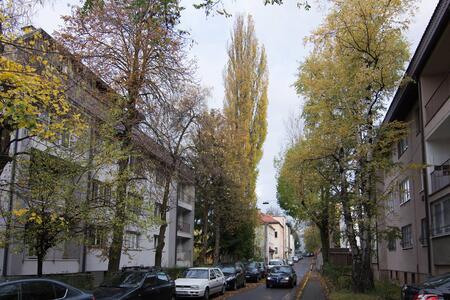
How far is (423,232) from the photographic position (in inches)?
866

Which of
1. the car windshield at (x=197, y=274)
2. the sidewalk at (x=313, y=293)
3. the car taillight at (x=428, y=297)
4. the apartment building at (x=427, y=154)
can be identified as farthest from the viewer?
the sidewalk at (x=313, y=293)

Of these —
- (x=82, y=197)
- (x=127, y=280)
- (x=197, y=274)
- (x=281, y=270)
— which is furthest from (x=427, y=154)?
(x=281, y=270)

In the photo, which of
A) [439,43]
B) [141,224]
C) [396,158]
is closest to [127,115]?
[141,224]

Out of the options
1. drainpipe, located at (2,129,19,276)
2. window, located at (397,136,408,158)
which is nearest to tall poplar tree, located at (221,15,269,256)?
window, located at (397,136,408,158)

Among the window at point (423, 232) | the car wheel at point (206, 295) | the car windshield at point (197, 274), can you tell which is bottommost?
the car wheel at point (206, 295)

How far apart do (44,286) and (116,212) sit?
5.90 m

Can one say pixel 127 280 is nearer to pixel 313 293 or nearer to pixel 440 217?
pixel 440 217

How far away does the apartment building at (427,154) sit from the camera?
1823 centimetres

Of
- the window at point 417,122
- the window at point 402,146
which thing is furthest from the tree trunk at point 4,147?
the window at point 402,146

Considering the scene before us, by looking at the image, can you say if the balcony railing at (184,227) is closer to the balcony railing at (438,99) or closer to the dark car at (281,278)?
the dark car at (281,278)

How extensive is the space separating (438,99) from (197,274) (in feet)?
43.2

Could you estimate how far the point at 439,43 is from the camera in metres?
18.0

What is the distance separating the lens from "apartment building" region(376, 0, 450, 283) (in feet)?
59.8

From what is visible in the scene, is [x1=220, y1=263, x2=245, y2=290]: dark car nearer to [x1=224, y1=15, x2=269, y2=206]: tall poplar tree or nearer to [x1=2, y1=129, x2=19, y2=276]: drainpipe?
[x1=224, y1=15, x2=269, y2=206]: tall poplar tree
